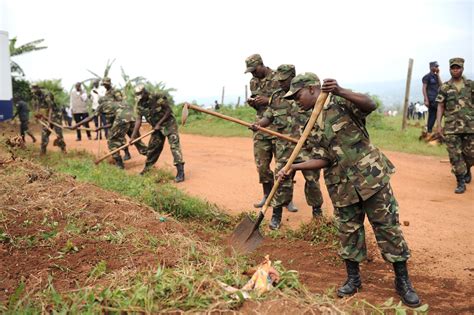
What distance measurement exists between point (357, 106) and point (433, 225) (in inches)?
109

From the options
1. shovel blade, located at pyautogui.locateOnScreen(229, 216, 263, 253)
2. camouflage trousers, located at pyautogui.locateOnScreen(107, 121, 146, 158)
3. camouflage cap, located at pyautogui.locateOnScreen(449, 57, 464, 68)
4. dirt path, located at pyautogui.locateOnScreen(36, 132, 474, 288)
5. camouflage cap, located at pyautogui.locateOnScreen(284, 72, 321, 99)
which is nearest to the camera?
camouflage cap, located at pyautogui.locateOnScreen(284, 72, 321, 99)

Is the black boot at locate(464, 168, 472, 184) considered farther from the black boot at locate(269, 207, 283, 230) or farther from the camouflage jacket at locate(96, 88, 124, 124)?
the camouflage jacket at locate(96, 88, 124, 124)

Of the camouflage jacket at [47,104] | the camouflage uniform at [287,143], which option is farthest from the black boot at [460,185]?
the camouflage jacket at [47,104]

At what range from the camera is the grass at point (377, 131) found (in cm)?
1132

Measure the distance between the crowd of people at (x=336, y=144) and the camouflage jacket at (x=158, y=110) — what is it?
0.02m

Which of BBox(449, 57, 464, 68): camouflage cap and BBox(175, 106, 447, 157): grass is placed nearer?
BBox(449, 57, 464, 68): camouflage cap

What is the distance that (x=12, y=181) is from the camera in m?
6.05

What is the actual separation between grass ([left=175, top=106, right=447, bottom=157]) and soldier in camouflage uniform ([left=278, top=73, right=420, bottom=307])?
24.1 ft

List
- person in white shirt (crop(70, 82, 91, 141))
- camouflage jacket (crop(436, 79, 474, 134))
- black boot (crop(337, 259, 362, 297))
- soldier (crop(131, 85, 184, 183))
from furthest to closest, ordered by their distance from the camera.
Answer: person in white shirt (crop(70, 82, 91, 141)), soldier (crop(131, 85, 184, 183)), camouflage jacket (crop(436, 79, 474, 134)), black boot (crop(337, 259, 362, 297))

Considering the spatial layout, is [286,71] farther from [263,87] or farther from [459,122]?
[459,122]

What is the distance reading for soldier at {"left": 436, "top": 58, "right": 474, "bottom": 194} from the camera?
7285 millimetres

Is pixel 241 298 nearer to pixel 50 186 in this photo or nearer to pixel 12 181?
pixel 50 186

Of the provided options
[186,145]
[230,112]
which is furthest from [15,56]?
[186,145]

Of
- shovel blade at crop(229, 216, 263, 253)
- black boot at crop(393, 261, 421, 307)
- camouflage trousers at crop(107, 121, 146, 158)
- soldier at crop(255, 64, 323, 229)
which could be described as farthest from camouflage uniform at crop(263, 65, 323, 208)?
camouflage trousers at crop(107, 121, 146, 158)
